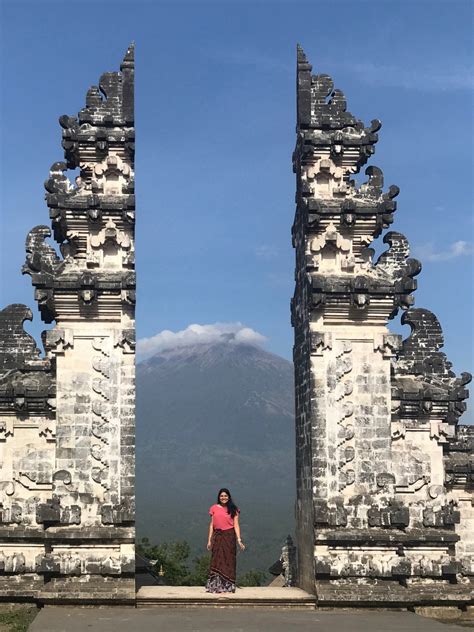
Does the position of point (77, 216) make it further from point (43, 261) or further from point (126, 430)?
point (126, 430)

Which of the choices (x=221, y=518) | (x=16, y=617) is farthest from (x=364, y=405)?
(x=16, y=617)

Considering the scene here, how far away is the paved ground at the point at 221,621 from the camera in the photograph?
13.3 metres

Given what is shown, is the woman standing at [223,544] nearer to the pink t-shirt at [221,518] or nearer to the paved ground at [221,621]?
the pink t-shirt at [221,518]

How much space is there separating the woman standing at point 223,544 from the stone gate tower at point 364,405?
4.35ft

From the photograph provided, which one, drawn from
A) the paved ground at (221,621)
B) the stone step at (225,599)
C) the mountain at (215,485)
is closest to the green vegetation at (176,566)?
the stone step at (225,599)

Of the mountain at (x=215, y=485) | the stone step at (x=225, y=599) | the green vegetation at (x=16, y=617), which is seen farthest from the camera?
the mountain at (x=215, y=485)

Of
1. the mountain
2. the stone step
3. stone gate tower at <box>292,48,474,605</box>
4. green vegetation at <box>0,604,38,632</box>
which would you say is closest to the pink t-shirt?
the stone step

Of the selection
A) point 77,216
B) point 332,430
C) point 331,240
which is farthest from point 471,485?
point 77,216

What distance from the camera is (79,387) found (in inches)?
650

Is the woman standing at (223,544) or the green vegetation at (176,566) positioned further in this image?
the green vegetation at (176,566)

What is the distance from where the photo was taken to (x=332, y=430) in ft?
54.6

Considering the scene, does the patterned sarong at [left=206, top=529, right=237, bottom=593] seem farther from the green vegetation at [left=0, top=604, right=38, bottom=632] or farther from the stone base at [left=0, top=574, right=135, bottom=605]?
the green vegetation at [left=0, top=604, right=38, bottom=632]

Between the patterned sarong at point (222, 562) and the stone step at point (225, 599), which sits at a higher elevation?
the patterned sarong at point (222, 562)

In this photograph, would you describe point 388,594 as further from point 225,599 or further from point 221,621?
point 221,621
